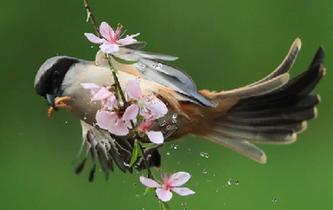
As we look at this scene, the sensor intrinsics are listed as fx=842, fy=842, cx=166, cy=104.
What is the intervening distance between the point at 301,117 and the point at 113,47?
31 centimetres

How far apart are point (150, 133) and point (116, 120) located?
27 millimetres

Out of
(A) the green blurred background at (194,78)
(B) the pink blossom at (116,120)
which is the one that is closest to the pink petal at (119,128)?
(B) the pink blossom at (116,120)

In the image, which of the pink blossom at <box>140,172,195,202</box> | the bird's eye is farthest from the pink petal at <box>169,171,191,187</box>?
the bird's eye

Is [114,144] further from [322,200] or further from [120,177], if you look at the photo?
[322,200]

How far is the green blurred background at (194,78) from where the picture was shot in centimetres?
131

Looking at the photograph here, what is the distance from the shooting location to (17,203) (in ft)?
4.46

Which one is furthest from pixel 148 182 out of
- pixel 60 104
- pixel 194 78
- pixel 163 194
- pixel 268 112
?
pixel 194 78

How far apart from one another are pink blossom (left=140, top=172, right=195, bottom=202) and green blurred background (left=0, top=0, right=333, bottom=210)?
0.61m

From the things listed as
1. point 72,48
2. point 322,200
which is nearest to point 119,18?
point 72,48

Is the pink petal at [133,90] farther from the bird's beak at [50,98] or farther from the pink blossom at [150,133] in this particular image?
the bird's beak at [50,98]

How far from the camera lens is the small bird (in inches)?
29.4

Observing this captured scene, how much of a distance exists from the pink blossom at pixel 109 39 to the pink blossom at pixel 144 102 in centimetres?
3

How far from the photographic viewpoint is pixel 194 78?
1.30 meters

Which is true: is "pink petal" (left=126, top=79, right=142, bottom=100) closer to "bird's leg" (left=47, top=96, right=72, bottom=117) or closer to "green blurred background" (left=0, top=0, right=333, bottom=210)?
"bird's leg" (left=47, top=96, right=72, bottom=117)
